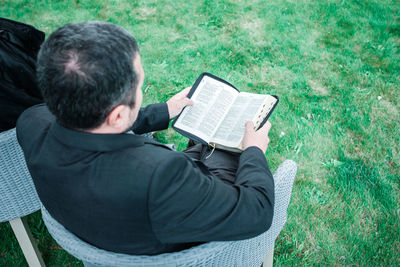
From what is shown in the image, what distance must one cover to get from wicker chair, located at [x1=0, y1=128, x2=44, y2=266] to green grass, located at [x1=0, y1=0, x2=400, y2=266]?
1.18ft

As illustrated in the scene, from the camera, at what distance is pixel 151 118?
180 cm

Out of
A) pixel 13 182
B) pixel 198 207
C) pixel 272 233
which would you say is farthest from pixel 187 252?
pixel 13 182

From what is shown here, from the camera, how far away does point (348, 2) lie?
4.52 metres

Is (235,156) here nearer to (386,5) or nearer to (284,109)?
(284,109)

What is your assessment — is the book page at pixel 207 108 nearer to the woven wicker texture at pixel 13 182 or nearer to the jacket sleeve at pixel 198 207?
the jacket sleeve at pixel 198 207

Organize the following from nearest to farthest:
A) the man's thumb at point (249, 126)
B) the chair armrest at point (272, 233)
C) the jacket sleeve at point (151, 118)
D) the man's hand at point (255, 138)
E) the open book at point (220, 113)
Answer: the chair armrest at point (272, 233), the man's hand at point (255, 138), the man's thumb at point (249, 126), the open book at point (220, 113), the jacket sleeve at point (151, 118)

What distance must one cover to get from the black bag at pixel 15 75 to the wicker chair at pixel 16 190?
0.14 meters

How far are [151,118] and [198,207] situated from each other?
0.97m

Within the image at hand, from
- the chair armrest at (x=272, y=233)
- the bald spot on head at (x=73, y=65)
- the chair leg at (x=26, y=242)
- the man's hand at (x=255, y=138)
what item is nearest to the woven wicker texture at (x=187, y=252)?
the chair armrest at (x=272, y=233)

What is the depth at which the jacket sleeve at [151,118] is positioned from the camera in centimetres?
Result: 180

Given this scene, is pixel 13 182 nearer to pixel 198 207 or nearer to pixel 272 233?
pixel 198 207

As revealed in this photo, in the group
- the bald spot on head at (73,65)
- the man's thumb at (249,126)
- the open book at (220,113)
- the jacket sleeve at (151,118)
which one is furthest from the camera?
the jacket sleeve at (151,118)

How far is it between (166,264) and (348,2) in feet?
16.1

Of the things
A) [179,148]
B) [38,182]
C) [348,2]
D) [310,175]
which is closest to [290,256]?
[310,175]
